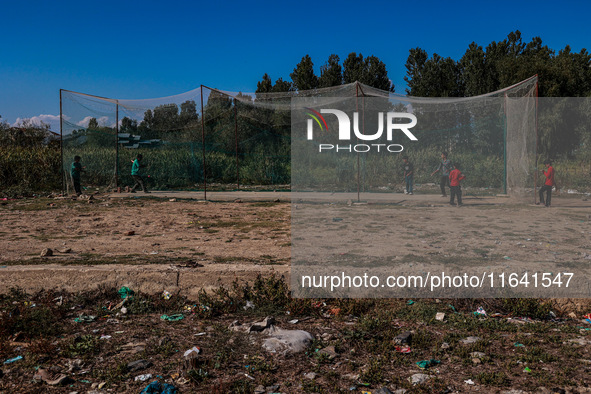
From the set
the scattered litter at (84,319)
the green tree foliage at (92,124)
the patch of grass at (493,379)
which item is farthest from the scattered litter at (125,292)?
the green tree foliage at (92,124)

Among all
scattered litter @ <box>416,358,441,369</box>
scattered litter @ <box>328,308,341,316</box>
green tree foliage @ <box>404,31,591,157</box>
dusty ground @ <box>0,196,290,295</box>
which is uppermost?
green tree foliage @ <box>404,31,591,157</box>

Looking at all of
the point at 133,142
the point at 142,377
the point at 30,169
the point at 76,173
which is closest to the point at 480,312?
the point at 142,377

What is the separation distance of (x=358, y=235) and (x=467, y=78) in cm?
2659

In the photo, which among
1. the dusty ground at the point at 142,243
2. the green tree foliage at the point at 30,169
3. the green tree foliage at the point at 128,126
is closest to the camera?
the dusty ground at the point at 142,243

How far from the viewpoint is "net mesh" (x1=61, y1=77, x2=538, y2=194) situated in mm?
10750

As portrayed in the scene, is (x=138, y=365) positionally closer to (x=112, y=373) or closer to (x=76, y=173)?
(x=112, y=373)

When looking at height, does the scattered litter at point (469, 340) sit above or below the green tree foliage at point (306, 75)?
below

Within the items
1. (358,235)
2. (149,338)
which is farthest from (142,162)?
(149,338)

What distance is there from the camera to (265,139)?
15820 millimetres

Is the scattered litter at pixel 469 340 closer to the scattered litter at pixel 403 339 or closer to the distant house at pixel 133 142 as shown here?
the scattered litter at pixel 403 339

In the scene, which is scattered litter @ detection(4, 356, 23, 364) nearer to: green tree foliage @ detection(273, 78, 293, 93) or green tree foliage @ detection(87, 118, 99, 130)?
green tree foliage @ detection(87, 118, 99, 130)

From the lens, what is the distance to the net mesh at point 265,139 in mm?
10750

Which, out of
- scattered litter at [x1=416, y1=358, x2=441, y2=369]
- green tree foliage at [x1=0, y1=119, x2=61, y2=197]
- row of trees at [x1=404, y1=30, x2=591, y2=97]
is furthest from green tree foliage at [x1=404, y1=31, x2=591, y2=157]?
green tree foliage at [x1=0, y1=119, x2=61, y2=197]

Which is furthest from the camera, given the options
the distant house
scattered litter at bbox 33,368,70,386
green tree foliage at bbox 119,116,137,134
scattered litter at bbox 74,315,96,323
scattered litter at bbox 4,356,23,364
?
the distant house
